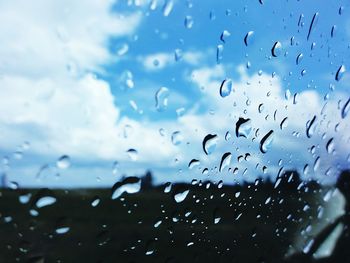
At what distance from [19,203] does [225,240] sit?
0.57m

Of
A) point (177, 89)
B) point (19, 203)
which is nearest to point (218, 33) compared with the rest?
point (177, 89)

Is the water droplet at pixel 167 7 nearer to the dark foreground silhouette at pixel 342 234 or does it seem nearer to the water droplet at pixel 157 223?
the water droplet at pixel 157 223

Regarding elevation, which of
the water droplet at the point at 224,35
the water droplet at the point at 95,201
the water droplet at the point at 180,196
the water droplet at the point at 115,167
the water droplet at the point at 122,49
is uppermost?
the water droplet at the point at 224,35

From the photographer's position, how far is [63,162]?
0.73 meters

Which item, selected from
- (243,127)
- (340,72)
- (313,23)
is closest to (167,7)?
(243,127)

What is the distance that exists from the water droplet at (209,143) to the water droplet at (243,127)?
0.28ft

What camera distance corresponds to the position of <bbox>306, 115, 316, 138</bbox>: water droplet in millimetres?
1364

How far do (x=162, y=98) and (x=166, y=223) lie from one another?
9.8 inches

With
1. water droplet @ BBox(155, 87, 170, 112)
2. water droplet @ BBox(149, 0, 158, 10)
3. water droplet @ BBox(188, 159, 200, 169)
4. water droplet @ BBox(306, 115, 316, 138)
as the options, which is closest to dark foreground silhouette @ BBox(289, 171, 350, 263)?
water droplet @ BBox(306, 115, 316, 138)

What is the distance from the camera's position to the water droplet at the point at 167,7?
905 millimetres

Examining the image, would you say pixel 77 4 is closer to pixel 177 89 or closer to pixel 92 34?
pixel 92 34

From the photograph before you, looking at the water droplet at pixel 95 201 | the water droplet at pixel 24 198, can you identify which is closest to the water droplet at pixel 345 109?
the water droplet at pixel 95 201

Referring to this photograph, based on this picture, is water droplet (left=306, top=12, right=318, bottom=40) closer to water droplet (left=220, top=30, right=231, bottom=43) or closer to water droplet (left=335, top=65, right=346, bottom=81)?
water droplet (left=335, top=65, right=346, bottom=81)

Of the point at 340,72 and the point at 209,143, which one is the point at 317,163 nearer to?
the point at 340,72
